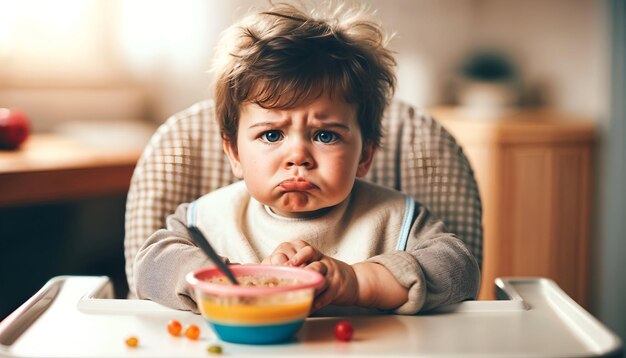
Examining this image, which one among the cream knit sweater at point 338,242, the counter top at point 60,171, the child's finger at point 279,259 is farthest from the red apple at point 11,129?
the child's finger at point 279,259

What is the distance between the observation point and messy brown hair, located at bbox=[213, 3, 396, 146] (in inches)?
41.4

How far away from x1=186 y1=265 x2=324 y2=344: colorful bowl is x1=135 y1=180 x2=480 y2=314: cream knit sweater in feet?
0.54

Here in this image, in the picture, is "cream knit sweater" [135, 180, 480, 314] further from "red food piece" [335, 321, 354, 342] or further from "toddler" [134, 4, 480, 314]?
"red food piece" [335, 321, 354, 342]

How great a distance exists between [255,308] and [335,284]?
151 millimetres

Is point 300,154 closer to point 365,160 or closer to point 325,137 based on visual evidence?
point 325,137

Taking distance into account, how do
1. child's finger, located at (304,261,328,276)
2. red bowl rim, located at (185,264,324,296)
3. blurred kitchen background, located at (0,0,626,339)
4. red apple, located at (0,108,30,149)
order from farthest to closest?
1. blurred kitchen background, located at (0,0,626,339)
2. red apple, located at (0,108,30,149)
3. child's finger, located at (304,261,328,276)
4. red bowl rim, located at (185,264,324,296)

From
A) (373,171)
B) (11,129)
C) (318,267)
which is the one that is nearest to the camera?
(318,267)

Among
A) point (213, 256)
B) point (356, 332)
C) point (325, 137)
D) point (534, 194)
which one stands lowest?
point (534, 194)

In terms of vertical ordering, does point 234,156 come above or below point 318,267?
above

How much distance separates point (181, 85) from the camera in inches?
113

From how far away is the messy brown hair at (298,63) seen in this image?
105 cm

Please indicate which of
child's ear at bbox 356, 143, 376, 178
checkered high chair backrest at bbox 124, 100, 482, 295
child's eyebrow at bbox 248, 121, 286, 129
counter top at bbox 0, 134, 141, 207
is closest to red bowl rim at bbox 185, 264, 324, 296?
child's eyebrow at bbox 248, 121, 286, 129

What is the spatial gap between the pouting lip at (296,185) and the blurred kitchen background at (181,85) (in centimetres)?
136

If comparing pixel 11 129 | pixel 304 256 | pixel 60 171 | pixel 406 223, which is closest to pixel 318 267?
pixel 304 256
